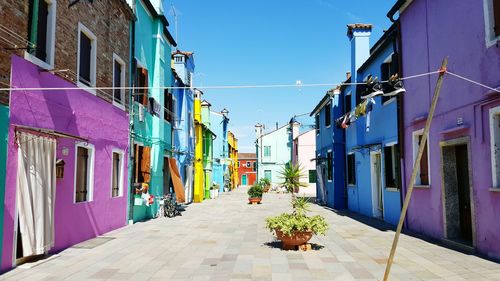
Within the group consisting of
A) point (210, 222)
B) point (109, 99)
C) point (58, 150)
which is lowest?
point (210, 222)

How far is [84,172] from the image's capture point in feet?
34.1

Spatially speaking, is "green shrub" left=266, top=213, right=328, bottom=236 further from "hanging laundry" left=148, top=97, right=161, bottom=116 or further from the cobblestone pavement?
"hanging laundry" left=148, top=97, right=161, bottom=116

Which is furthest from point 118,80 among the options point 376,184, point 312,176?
point 312,176

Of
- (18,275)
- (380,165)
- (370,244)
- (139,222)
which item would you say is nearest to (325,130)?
(380,165)

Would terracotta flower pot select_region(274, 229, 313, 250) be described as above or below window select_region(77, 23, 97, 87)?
below

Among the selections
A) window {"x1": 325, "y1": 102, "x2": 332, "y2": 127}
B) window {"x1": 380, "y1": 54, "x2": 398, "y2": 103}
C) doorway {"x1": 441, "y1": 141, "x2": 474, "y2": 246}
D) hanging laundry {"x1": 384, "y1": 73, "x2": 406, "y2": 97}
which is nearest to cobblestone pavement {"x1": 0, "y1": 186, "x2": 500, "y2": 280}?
doorway {"x1": 441, "y1": 141, "x2": 474, "y2": 246}

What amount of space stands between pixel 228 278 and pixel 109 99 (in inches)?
287

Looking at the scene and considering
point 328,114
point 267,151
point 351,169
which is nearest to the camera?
point 351,169

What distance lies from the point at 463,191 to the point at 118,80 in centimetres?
1033

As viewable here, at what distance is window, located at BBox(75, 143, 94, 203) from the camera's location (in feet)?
32.8

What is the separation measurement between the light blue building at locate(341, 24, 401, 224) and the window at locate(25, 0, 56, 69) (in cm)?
965

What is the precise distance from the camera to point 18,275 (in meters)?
6.73

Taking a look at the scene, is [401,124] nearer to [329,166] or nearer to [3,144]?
[3,144]

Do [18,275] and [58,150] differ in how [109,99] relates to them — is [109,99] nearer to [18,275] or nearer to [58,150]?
[58,150]
